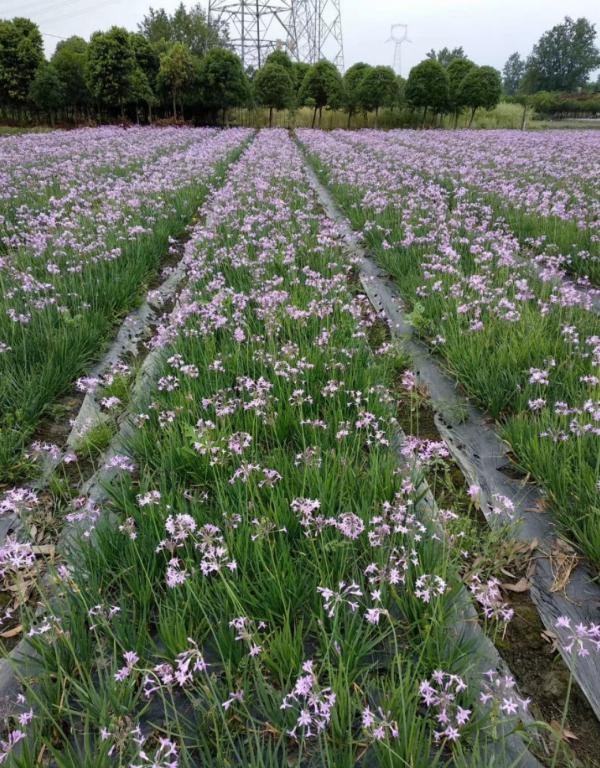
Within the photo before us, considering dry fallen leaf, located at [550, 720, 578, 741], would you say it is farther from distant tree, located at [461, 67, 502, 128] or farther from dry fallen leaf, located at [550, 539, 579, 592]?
distant tree, located at [461, 67, 502, 128]

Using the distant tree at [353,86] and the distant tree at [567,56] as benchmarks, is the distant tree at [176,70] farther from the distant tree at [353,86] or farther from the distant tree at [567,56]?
the distant tree at [567,56]

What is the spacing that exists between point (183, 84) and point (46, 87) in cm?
951

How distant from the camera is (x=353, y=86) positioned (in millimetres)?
40844

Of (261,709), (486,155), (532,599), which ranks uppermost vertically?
(486,155)

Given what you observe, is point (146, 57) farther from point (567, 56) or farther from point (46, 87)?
point (567, 56)

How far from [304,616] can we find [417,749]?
656 mm

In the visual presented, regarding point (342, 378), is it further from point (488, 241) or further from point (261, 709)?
point (488, 241)

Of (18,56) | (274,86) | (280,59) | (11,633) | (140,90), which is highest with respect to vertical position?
(280,59)

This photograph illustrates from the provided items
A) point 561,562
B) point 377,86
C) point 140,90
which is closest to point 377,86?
point 377,86

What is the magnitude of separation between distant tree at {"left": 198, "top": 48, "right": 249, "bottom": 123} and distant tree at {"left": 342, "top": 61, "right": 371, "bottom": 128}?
7678 mm

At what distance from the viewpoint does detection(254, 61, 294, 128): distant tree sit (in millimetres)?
38406

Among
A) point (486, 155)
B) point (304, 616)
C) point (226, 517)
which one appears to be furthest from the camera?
point (486, 155)

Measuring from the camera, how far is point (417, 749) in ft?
5.06

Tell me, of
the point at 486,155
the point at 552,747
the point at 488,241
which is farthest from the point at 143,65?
the point at 552,747
